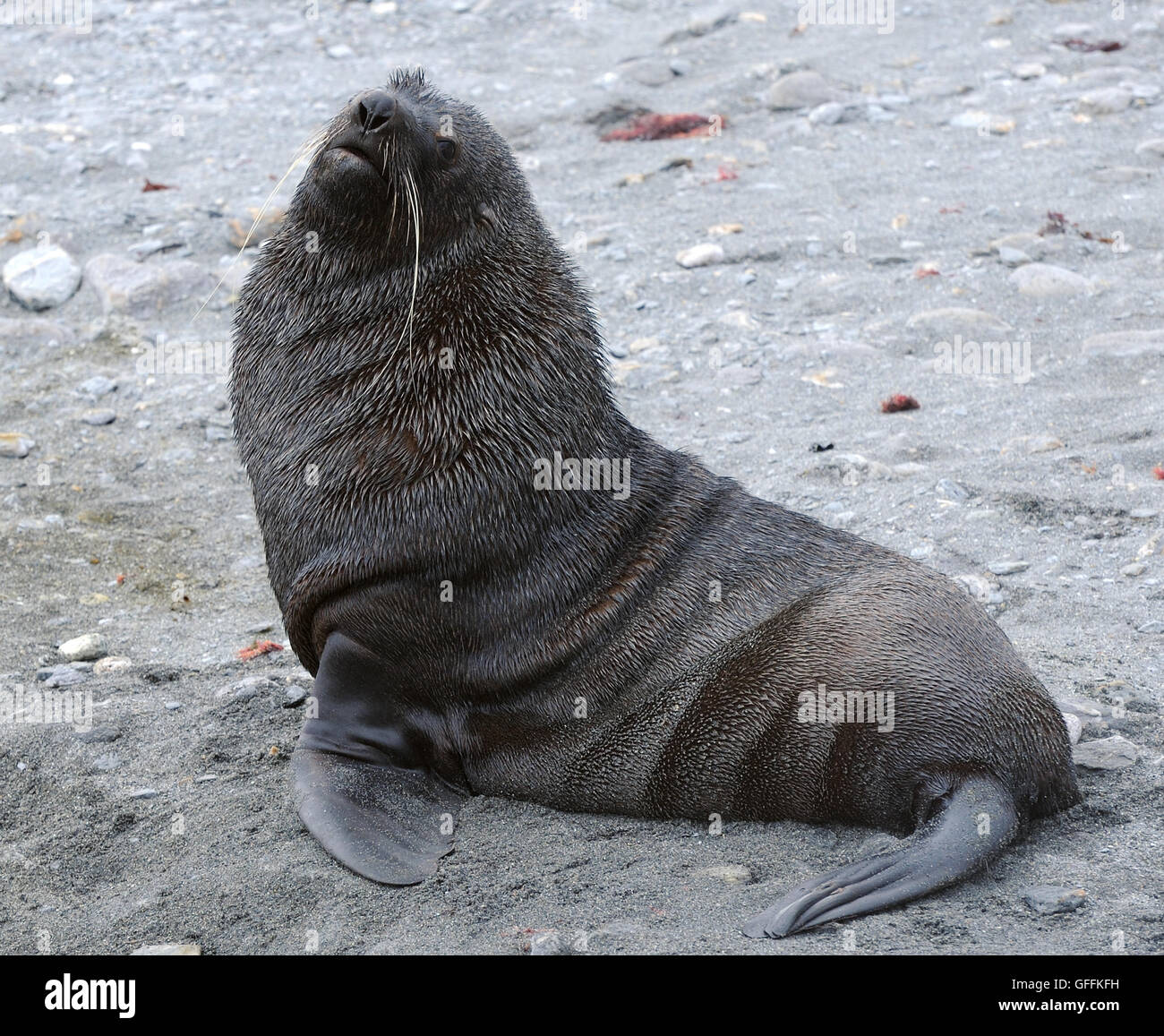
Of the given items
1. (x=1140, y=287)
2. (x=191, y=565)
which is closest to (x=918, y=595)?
(x=191, y=565)

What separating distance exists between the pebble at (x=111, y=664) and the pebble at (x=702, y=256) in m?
4.06

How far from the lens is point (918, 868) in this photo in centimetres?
312

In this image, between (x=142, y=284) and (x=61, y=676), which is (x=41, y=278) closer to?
(x=142, y=284)

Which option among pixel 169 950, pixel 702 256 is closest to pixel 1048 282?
pixel 702 256

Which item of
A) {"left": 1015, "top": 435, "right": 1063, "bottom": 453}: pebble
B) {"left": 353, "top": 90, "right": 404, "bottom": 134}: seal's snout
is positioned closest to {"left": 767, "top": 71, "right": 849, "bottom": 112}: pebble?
{"left": 1015, "top": 435, "right": 1063, "bottom": 453}: pebble

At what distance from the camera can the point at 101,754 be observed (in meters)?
3.93

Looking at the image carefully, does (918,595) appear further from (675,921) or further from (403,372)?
(403,372)

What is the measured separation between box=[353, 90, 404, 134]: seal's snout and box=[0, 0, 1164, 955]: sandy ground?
5.68 ft

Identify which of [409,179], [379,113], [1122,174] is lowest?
[1122,174]

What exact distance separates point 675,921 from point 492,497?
1.16m

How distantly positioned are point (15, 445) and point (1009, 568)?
4168mm

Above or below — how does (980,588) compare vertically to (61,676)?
above

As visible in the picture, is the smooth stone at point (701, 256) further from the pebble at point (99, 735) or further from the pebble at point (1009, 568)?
the pebble at point (99, 735)

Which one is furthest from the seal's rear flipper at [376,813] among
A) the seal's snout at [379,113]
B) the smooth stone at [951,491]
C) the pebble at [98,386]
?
the pebble at [98,386]
